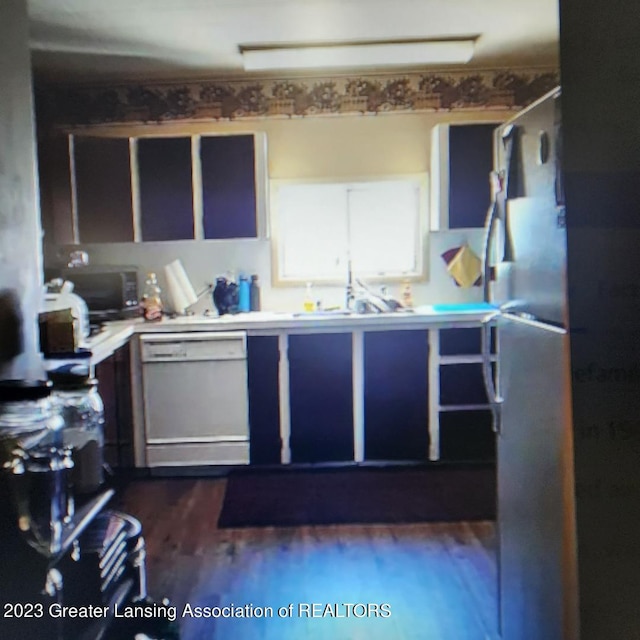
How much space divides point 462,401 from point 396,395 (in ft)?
1.19

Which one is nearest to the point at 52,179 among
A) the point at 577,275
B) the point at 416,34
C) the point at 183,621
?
the point at 416,34

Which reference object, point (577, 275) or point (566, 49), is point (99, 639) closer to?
point (577, 275)

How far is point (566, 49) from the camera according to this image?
110 cm

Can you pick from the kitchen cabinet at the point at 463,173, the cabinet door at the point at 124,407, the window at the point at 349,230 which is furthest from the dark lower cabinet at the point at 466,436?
the cabinet door at the point at 124,407

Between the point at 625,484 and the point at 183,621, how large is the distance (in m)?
1.65

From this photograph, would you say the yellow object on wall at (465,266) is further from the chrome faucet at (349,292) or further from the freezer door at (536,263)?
the freezer door at (536,263)

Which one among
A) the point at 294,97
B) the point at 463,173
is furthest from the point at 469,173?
the point at 294,97

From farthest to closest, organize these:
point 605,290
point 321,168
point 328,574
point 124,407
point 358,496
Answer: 1. point 321,168
2. point 124,407
3. point 358,496
4. point 328,574
5. point 605,290

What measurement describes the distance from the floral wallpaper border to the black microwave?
0.94 meters

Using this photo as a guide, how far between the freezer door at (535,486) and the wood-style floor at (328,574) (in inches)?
13.4

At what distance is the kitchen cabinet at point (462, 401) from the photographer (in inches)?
151

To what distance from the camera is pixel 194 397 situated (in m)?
3.81

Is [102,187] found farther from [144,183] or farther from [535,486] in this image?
[535,486]

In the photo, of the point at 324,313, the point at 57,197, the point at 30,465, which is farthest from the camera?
the point at 324,313
